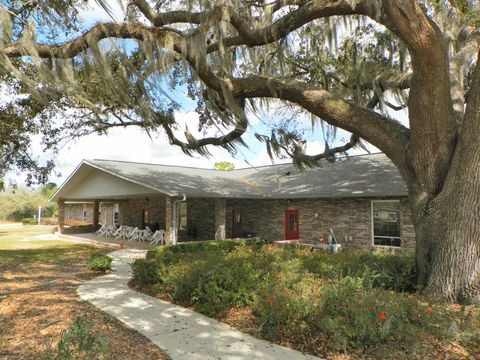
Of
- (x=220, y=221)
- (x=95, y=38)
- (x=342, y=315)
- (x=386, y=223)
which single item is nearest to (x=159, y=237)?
(x=220, y=221)

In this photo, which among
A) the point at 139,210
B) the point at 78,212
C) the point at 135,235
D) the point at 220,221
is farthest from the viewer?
the point at 78,212

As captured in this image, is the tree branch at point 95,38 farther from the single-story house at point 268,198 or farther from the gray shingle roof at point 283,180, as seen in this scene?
the gray shingle roof at point 283,180

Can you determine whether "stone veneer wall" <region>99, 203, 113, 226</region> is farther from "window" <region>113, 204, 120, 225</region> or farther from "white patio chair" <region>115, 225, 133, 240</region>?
"white patio chair" <region>115, 225, 133, 240</region>

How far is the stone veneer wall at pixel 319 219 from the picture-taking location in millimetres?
14688

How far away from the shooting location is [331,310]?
5.08 meters

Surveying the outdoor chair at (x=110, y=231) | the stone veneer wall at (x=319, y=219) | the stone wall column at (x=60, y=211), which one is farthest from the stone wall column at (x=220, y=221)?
the stone wall column at (x=60, y=211)

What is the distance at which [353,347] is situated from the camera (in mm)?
4699

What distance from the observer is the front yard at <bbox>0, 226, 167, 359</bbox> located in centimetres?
471

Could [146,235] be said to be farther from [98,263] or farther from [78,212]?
[78,212]

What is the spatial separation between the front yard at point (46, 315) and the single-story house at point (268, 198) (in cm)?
552

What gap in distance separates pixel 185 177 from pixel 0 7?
1383 cm

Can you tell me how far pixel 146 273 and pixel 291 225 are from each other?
416 inches

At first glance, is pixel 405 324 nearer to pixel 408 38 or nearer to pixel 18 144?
pixel 408 38

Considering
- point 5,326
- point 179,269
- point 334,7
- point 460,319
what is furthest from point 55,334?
point 334,7
